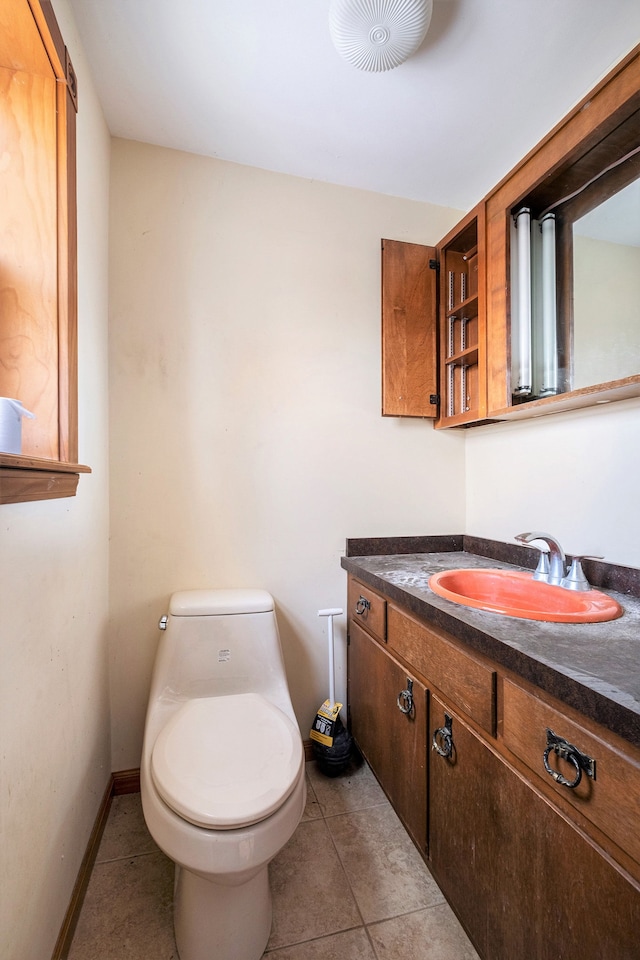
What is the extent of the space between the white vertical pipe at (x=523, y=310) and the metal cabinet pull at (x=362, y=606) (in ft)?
2.95

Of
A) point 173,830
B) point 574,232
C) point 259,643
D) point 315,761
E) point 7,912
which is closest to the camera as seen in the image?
point 7,912

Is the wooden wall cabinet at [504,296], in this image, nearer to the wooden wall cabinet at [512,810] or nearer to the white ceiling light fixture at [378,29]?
the white ceiling light fixture at [378,29]

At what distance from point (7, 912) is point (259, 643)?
83 cm

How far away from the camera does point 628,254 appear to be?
114 cm

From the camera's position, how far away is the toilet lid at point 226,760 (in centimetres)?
90

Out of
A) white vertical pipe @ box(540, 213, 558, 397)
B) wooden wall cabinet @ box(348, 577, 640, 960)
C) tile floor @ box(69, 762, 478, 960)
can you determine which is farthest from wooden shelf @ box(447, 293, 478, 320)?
tile floor @ box(69, 762, 478, 960)

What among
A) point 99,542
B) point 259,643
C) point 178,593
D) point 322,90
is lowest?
point 259,643

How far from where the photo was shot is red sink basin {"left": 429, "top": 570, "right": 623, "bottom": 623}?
3.22ft

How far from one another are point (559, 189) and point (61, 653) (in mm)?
1914

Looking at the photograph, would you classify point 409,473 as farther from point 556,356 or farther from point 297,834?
point 297,834

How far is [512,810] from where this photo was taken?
2.69ft

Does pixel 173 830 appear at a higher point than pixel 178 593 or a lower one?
lower

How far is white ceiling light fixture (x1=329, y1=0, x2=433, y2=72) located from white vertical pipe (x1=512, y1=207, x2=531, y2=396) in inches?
22.7

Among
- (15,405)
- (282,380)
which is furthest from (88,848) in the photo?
(282,380)
